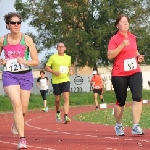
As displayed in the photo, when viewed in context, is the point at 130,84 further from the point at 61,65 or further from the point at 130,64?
the point at 61,65

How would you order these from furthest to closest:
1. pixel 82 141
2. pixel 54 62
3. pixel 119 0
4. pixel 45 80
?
pixel 119 0 < pixel 45 80 < pixel 54 62 < pixel 82 141

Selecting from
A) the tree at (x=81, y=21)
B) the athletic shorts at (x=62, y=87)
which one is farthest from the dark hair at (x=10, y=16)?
the tree at (x=81, y=21)

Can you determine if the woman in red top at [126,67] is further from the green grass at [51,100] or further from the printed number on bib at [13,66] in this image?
the green grass at [51,100]

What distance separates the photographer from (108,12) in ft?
155

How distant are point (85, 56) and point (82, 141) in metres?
39.3

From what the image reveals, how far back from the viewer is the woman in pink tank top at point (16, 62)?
9445 mm

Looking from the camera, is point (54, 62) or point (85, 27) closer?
point (54, 62)

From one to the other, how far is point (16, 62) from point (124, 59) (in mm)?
2144

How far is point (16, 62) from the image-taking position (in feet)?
31.1

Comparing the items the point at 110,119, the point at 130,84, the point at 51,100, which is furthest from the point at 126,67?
the point at 51,100

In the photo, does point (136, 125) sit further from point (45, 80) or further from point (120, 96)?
point (45, 80)

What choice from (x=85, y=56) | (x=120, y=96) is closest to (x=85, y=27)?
(x=85, y=56)

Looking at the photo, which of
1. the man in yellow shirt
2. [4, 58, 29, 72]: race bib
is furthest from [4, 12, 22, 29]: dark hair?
the man in yellow shirt

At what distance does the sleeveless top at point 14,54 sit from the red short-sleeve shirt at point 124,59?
6.04ft
